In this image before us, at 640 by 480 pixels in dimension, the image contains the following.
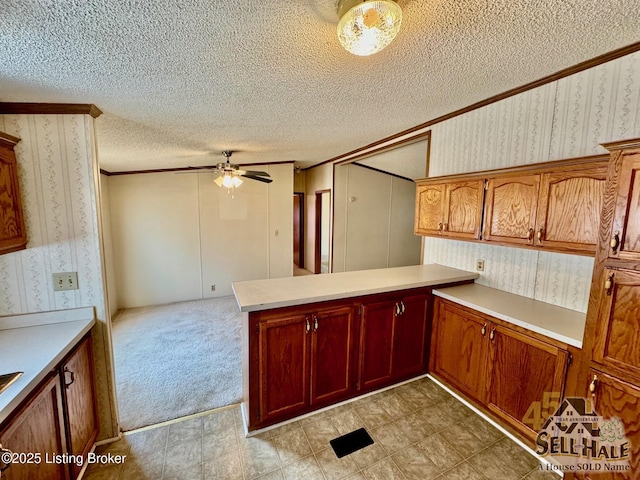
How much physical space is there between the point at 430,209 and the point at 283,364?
6.54 feet

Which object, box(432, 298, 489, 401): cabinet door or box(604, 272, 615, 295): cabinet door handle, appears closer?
box(604, 272, 615, 295): cabinet door handle

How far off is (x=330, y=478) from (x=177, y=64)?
2532 mm

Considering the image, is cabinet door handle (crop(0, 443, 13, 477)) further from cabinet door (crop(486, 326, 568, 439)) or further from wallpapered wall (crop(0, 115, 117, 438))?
cabinet door (crop(486, 326, 568, 439))

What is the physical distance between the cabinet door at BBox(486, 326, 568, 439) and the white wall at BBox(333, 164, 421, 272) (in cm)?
392

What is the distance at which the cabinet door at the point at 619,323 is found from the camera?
52.2 inches

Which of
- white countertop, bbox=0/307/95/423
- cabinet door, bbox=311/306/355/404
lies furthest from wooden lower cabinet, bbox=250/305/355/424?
white countertop, bbox=0/307/95/423

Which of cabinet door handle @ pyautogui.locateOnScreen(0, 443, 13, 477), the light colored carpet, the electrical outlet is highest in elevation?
the electrical outlet

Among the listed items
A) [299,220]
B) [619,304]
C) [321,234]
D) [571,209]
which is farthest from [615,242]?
[299,220]

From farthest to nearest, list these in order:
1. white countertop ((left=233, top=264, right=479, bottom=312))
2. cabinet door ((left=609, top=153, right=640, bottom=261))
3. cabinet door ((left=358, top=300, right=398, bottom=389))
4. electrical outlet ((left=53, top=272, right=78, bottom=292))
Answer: cabinet door ((left=358, top=300, right=398, bottom=389)) < white countertop ((left=233, top=264, right=479, bottom=312)) < electrical outlet ((left=53, top=272, right=78, bottom=292)) < cabinet door ((left=609, top=153, right=640, bottom=261))

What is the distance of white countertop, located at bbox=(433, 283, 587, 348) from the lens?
1701mm

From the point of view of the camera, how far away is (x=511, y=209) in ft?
6.84

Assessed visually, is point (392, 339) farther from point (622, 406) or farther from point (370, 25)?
point (370, 25)

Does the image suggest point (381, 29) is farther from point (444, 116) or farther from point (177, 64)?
point (444, 116)

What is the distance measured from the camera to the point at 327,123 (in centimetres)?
277
